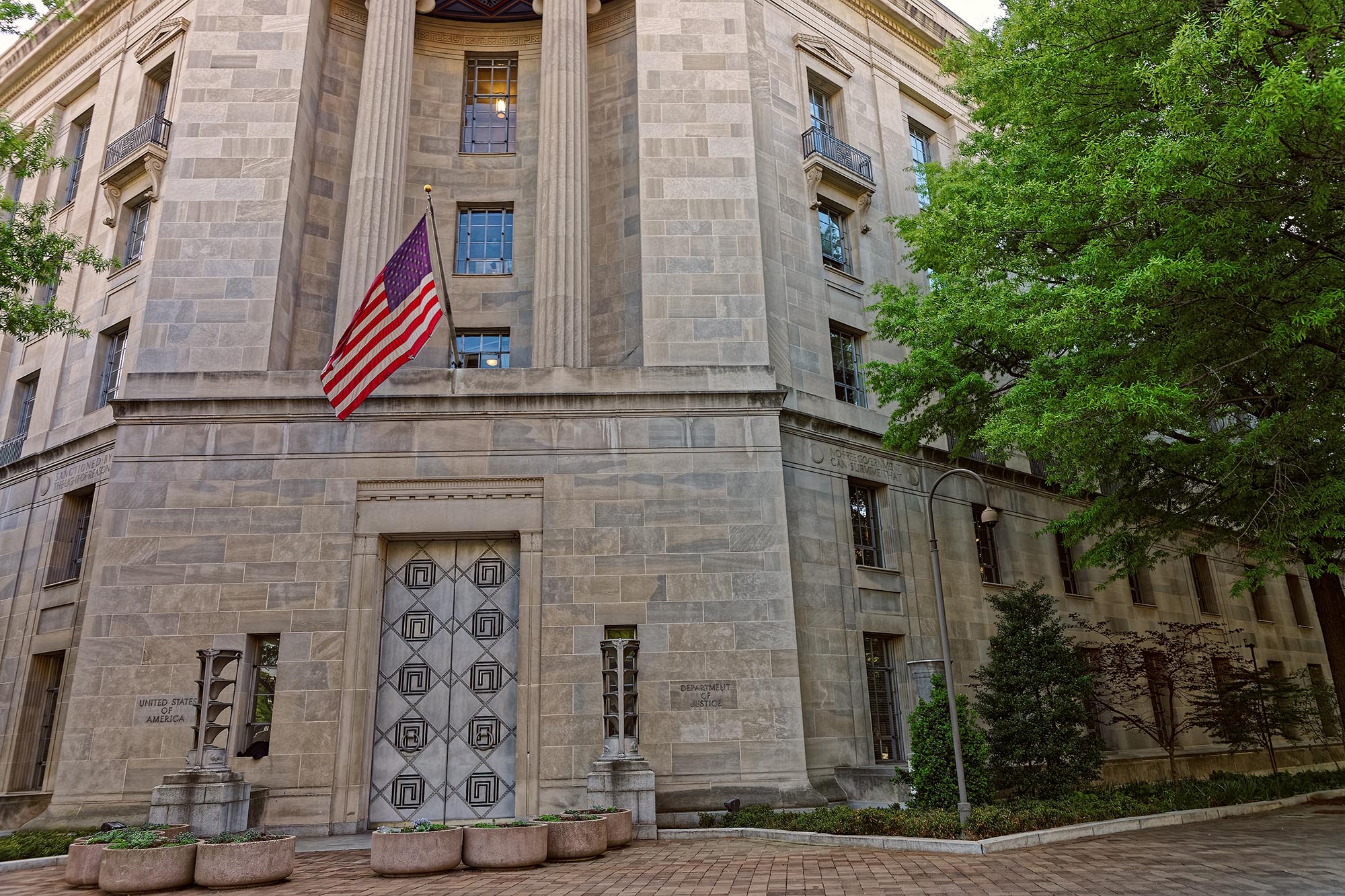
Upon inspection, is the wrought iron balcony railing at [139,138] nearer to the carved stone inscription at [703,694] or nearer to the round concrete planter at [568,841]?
the carved stone inscription at [703,694]

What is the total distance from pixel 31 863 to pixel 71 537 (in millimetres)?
11147

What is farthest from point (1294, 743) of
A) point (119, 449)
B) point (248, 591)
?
point (119, 449)

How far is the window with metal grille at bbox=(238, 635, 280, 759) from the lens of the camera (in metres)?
17.2

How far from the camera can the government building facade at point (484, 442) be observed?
17453 millimetres

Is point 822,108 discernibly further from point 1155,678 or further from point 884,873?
point 884,873

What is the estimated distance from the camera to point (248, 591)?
17.8m

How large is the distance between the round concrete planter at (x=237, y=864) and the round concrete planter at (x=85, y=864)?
1.34 meters

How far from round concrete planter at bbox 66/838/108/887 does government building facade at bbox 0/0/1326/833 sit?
189 inches

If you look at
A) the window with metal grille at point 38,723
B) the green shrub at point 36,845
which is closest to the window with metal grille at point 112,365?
the window with metal grille at point 38,723

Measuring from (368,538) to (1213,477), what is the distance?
16992 millimetres

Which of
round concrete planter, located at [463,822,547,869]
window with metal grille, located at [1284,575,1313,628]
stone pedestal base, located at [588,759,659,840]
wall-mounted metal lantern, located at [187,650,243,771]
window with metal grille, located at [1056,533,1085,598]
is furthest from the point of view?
window with metal grille, located at [1284,575,1313,628]

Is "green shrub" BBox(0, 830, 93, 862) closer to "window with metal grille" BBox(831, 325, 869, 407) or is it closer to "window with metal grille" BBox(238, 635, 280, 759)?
"window with metal grille" BBox(238, 635, 280, 759)

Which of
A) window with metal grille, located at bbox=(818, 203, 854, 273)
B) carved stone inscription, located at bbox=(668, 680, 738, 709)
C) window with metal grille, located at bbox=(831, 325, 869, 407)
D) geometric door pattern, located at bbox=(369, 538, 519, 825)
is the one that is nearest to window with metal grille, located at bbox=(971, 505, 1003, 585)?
window with metal grille, located at bbox=(831, 325, 869, 407)

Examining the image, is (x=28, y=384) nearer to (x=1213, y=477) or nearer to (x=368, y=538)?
(x=368, y=538)
